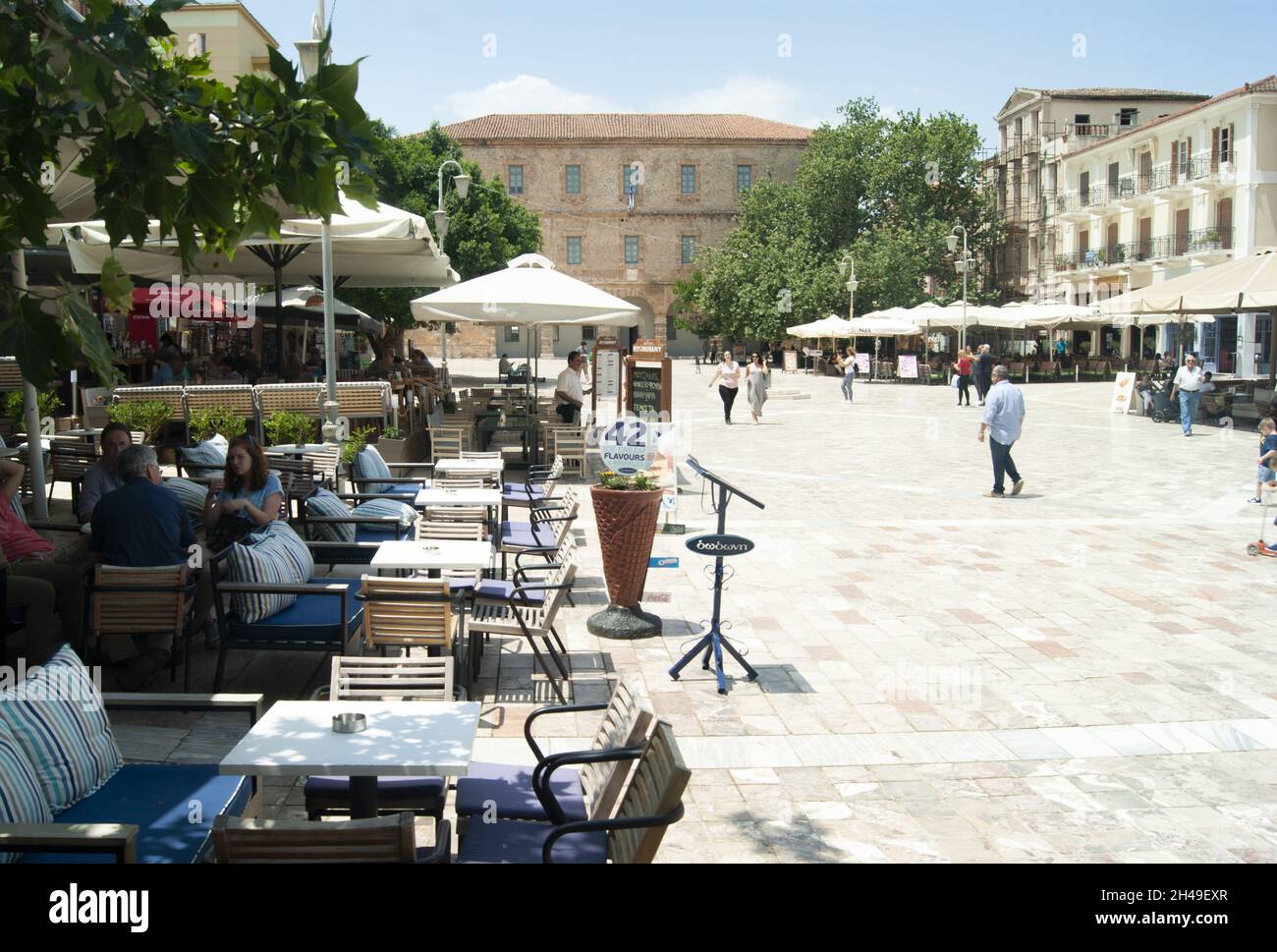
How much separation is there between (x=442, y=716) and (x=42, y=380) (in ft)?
5.06

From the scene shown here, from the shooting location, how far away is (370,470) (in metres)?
9.67

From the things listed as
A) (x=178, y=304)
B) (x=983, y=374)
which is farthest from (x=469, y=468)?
(x=983, y=374)

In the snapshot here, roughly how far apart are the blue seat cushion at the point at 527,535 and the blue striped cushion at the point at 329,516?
1035mm

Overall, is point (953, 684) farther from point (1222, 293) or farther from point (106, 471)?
point (1222, 293)

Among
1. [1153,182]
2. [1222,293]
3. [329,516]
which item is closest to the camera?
[329,516]

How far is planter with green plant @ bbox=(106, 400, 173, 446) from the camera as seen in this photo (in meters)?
10.7

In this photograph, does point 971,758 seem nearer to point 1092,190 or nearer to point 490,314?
point 490,314

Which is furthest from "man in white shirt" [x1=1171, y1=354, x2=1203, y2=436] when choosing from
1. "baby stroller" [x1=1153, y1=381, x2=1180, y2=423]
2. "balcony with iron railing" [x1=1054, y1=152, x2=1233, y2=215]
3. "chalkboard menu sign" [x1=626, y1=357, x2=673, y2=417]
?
"balcony with iron railing" [x1=1054, y1=152, x2=1233, y2=215]

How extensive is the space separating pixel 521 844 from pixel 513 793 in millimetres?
383

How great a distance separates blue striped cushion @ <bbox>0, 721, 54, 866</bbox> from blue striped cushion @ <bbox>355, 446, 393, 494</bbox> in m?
6.16
